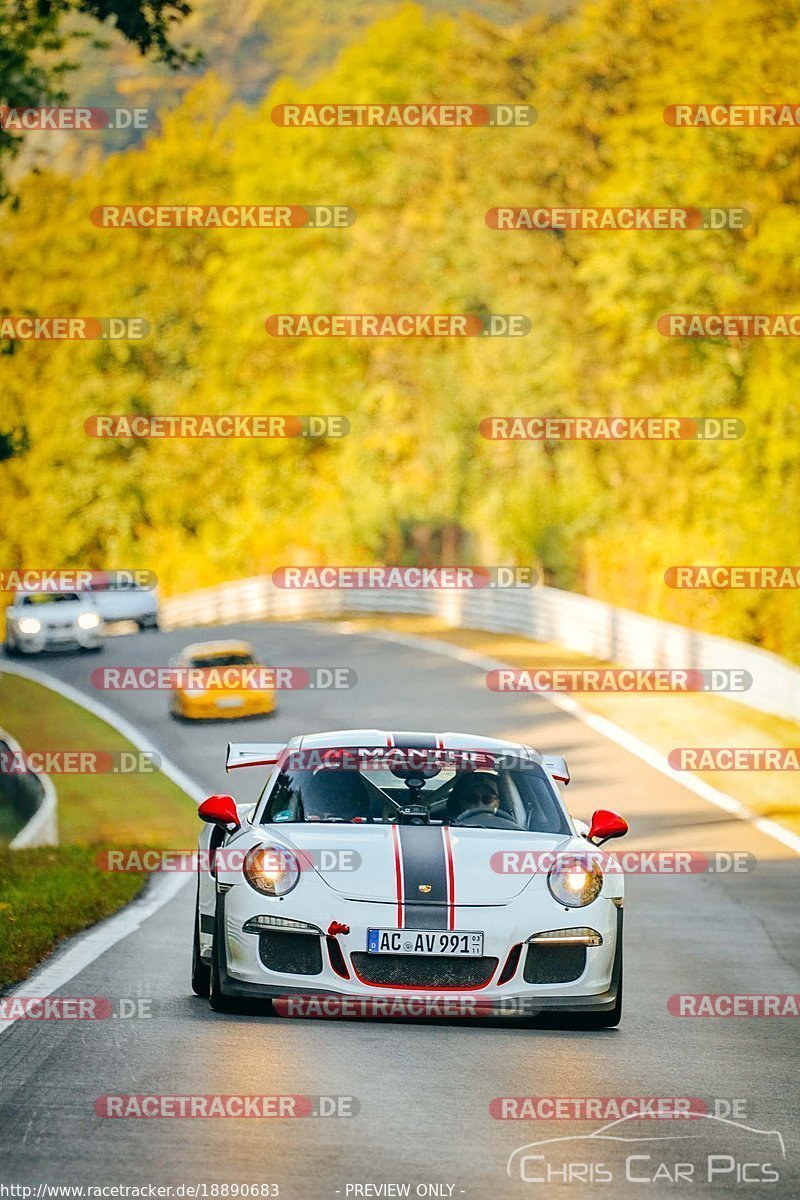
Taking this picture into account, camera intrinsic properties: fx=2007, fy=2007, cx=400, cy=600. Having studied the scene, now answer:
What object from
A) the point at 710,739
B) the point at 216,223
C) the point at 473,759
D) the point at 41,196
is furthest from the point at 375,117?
the point at 473,759

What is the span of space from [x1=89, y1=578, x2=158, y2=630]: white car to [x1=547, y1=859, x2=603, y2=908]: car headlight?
42107 millimetres

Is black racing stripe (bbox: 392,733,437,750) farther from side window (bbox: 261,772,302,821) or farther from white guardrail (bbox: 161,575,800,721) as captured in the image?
white guardrail (bbox: 161,575,800,721)

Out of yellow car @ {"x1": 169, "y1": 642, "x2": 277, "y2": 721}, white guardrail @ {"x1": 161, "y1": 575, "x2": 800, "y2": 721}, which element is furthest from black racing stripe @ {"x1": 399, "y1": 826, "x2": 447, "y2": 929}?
yellow car @ {"x1": 169, "y1": 642, "x2": 277, "y2": 721}

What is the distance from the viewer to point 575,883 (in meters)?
9.72

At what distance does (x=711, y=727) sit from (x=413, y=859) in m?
23.4

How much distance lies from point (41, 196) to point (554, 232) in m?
39.9

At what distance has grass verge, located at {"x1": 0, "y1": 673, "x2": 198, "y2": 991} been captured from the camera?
13008 millimetres

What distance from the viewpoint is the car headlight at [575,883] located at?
9641 millimetres

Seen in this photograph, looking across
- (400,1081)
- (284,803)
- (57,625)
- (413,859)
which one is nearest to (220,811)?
(284,803)

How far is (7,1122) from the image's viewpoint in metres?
7.11

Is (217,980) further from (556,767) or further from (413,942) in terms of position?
(556,767)

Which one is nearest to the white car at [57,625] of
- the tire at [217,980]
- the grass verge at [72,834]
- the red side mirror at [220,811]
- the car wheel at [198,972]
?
the grass verge at [72,834]

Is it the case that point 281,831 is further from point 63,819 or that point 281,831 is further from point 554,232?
point 554,232

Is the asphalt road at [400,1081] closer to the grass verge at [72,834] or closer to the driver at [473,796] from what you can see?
the grass verge at [72,834]
